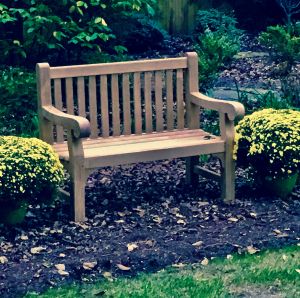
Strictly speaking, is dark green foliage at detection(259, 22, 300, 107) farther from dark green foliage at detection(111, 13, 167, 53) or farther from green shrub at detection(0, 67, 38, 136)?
green shrub at detection(0, 67, 38, 136)

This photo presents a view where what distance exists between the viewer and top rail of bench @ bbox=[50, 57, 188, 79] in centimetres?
687

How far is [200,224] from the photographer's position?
6.57 m

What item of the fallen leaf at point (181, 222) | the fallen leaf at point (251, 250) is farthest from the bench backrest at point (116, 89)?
the fallen leaf at point (251, 250)

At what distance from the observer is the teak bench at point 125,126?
644 centimetres

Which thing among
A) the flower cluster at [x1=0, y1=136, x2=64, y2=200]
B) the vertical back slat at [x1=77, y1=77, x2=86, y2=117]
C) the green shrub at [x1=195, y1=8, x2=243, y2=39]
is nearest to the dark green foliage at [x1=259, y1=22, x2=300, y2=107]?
the green shrub at [x1=195, y1=8, x2=243, y2=39]

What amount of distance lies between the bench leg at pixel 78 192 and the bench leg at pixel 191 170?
139 centimetres

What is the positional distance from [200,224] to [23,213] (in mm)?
1304

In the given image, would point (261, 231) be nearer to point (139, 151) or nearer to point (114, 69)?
point (139, 151)

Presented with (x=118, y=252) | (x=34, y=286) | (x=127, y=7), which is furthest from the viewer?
(x=127, y=7)

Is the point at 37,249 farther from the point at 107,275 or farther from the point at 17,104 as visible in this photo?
the point at 17,104

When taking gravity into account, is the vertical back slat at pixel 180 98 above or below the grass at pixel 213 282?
above

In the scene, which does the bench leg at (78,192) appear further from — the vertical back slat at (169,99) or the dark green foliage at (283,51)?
the dark green foliage at (283,51)

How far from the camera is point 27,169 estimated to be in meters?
6.10

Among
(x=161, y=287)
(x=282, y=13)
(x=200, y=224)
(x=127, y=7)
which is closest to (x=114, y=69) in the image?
(x=200, y=224)
